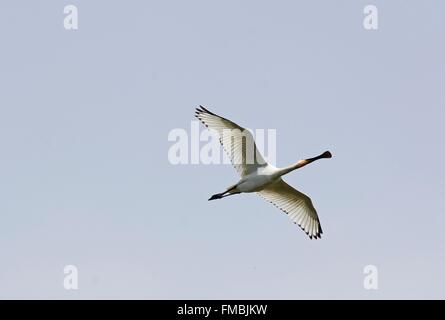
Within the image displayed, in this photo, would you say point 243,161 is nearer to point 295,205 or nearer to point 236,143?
point 236,143

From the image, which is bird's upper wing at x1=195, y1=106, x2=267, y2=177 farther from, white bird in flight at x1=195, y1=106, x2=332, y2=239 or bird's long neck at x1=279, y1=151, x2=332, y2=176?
bird's long neck at x1=279, y1=151, x2=332, y2=176

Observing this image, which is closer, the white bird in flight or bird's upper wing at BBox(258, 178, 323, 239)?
the white bird in flight

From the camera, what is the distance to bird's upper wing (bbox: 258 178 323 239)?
2361cm

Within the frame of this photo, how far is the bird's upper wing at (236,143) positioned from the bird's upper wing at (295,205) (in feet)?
4.18

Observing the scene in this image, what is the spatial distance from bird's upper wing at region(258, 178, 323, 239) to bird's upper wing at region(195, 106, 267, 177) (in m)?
1.27

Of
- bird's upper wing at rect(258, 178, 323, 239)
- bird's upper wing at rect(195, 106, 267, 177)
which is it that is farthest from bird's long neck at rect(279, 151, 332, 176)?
bird's upper wing at rect(258, 178, 323, 239)

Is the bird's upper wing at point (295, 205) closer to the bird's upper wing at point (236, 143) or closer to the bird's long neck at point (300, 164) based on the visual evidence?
the bird's long neck at point (300, 164)

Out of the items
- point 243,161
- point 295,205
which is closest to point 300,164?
point 243,161

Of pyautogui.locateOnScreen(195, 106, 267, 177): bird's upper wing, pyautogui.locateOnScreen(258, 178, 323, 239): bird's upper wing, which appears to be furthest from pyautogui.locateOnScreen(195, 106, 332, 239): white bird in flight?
pyautogui.locateOnScreen(258, 178, 323, 239): bird's upper wing

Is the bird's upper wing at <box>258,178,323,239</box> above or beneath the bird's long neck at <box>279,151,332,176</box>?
beneath

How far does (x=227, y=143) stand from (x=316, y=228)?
3.64 metres

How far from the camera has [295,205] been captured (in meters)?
24.0

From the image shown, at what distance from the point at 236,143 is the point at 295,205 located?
8.87 feet

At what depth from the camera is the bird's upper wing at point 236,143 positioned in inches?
867
